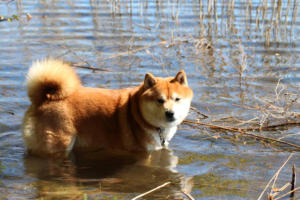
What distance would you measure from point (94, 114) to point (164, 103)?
83cm

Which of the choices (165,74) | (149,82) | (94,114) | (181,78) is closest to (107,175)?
(94,114)

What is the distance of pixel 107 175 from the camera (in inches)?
176

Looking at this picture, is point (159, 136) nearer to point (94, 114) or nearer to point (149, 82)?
point (149, 82)

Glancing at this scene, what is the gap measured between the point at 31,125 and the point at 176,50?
509 centimetres

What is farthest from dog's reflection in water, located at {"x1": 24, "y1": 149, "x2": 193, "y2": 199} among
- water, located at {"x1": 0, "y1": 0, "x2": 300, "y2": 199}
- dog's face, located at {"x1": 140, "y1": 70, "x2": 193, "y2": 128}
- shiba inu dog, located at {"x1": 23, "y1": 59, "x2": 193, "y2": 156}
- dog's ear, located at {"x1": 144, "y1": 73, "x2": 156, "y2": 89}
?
dog's ear, located at {"x1": 144, "y1": 73, "x2": 156, "y2": 89}

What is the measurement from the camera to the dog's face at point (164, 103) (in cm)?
433

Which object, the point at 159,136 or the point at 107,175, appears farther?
the point at 159,136

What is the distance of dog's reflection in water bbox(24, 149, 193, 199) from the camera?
13.1 ft

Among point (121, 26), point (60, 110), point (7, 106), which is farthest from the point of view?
point (121, 26)

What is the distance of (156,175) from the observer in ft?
14.7

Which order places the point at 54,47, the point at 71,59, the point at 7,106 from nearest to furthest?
1. the point at 7,106
2. the point at 71,59
3. the point at 54,47

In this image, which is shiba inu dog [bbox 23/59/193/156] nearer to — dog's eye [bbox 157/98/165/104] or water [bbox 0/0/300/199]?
dog's eye [bbox 157/98/165/104]

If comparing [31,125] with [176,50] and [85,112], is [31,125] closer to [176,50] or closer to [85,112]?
[85,112]

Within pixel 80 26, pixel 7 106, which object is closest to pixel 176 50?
pixel 80 26
